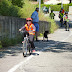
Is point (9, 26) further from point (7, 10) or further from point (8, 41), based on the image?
point (7, 10)

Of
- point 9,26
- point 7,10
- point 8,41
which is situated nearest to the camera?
point 8,41

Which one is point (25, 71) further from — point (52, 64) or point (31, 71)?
point (52, 64)

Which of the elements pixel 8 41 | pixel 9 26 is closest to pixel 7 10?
pixel 9 26

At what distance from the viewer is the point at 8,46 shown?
46.3 feet

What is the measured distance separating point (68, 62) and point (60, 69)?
4.43ft

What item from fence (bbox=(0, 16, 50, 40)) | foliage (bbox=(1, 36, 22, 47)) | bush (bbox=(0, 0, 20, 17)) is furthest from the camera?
bush (bbox=(0, 0, 20, 17))

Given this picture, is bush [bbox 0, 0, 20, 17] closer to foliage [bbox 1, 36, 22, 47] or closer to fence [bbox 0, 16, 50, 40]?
fence [bbox 0, 16, 50, 40]

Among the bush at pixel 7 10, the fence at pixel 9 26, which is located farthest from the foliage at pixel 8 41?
the bush at pixel 7 10

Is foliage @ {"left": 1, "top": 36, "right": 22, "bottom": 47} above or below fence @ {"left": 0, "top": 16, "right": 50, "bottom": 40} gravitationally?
below

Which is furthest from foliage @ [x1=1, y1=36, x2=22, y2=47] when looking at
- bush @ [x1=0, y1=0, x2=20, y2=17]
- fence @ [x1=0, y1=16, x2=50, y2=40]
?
bush @ [x1=0, y1=0, x2=20, y2=17]

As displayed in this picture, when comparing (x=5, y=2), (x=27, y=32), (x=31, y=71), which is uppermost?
(x=5, y=2)

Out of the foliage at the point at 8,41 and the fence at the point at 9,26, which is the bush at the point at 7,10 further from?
the foliage at the point at 8,41

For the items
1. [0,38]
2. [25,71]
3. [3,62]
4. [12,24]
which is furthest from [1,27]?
[25,71]

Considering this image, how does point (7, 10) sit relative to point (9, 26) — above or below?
above
